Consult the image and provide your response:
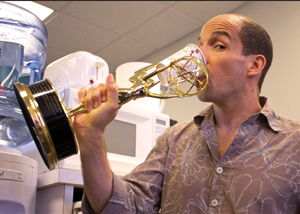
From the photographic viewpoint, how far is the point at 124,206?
2.78 feet

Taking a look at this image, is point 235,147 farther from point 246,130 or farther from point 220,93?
point 220,93

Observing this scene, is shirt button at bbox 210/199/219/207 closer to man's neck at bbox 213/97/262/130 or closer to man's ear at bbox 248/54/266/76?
man's neck at bbox 213/97/262/130

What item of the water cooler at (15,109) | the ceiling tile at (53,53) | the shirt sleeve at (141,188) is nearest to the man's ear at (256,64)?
the shirt sleeve at (141,188)

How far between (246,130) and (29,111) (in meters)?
0.60

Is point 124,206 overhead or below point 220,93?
below

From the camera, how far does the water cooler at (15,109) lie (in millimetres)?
958

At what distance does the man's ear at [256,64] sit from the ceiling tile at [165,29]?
1698 mm

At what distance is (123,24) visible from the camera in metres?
2.86

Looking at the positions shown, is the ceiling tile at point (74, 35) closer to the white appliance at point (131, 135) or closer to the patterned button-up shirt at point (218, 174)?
the white appliance at point (131, 135)

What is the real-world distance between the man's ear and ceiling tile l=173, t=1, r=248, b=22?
161 cm

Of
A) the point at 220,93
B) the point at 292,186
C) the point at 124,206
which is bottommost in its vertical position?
the point at 124,206

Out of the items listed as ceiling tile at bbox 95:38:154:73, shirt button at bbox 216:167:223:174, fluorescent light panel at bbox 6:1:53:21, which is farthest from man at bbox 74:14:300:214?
ceiling tile at bbox 95:38:154:73

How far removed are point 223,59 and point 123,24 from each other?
1.98m

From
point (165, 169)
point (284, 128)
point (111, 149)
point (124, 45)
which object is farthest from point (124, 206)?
point (124, 45)
